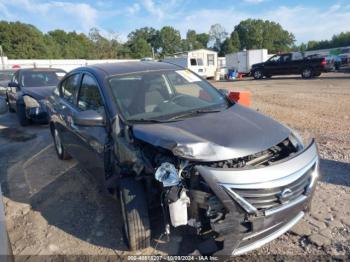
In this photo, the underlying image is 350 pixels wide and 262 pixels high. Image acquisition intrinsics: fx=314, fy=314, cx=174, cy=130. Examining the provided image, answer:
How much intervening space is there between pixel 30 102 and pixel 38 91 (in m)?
0.47

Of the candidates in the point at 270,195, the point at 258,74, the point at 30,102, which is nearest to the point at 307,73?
the point at 258,74

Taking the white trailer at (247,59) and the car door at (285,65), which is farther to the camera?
the white trailer at (247,59)

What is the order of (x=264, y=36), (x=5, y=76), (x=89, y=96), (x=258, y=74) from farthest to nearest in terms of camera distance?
1. (x=264, y=36)
2. (x=258, y=74)
3. (x=5, y=76)
4. (x=89, y=96)

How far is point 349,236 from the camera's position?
304 cm

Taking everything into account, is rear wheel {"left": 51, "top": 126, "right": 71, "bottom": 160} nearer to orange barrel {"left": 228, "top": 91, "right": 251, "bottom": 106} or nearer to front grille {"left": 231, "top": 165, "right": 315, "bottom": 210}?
orange barrel {"left": 228, "top": 91, "right": 251, "bottom": 106}

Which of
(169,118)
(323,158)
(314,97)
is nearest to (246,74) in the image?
(314,97)

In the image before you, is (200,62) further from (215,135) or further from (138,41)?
(138,41)

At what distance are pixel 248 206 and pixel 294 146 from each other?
93cm

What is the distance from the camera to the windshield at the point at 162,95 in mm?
3355

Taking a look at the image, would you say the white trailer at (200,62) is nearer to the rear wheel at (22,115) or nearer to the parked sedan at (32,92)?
the parked sedan at (32,92)

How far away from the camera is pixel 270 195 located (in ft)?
8.04

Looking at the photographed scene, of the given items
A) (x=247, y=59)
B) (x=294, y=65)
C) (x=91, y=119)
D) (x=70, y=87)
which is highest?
(x=247, y=59)

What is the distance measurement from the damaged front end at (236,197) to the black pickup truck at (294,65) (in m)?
19.6

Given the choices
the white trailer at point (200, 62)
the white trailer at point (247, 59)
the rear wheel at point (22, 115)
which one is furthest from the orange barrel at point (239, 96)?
the white trailer at point (247, 59)
